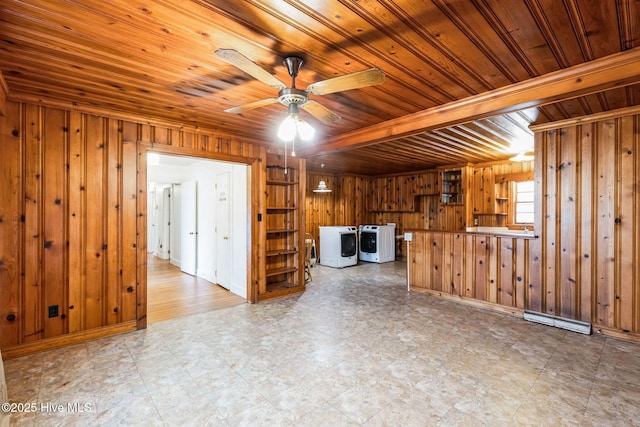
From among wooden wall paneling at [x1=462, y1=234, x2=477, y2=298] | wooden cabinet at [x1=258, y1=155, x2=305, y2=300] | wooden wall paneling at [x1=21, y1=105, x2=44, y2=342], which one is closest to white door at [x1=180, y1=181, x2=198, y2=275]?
wooden cabinet at [x1=258, y1=155, x2=305, y2=300]

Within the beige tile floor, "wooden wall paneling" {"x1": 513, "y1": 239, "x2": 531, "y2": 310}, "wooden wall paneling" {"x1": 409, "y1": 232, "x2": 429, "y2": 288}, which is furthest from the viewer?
"wooden wall paneling" {"x1": 409, "y1": 232, "x2": 429, "y2": 288}

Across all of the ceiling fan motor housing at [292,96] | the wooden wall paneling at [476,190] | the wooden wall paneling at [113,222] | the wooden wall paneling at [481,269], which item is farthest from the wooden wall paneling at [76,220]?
the wooden wall paneling at [476,190]

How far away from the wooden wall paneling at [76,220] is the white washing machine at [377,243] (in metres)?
6.12

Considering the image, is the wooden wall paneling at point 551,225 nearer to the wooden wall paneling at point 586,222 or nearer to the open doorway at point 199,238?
the wooden wall paneling at point 586,222

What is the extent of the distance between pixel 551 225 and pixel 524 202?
3.01 meters

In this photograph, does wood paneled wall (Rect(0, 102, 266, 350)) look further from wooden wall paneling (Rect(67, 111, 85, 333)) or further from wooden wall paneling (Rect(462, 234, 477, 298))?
wooden wall paneling (Rect(462, 234, 477, 298))

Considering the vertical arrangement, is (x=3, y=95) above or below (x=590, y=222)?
above

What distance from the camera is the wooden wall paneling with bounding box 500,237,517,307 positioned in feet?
13.0

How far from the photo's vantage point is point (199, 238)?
20.3 ft

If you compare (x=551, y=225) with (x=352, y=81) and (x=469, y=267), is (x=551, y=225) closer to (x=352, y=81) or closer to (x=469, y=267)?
(x=469, y=267)

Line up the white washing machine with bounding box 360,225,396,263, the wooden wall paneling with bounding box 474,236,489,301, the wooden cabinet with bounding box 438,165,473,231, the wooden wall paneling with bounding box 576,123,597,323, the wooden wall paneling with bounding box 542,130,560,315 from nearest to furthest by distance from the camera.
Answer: the wooden wall paneling with bounding box 576,123,597,323, the wooden wall paneling with bounding box 542,130,560,315, the wooden wall paneling with bounding box 474,236,489,301, the wooden cabinet with bounding box 438,165,473,231, the white washing machine with bounding box 360,225,396,263

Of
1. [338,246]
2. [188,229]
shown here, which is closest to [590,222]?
[338,246]

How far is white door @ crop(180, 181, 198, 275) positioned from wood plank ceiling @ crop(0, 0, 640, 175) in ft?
11.1

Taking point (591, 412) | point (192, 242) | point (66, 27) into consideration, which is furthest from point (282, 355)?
point (192, 242)
